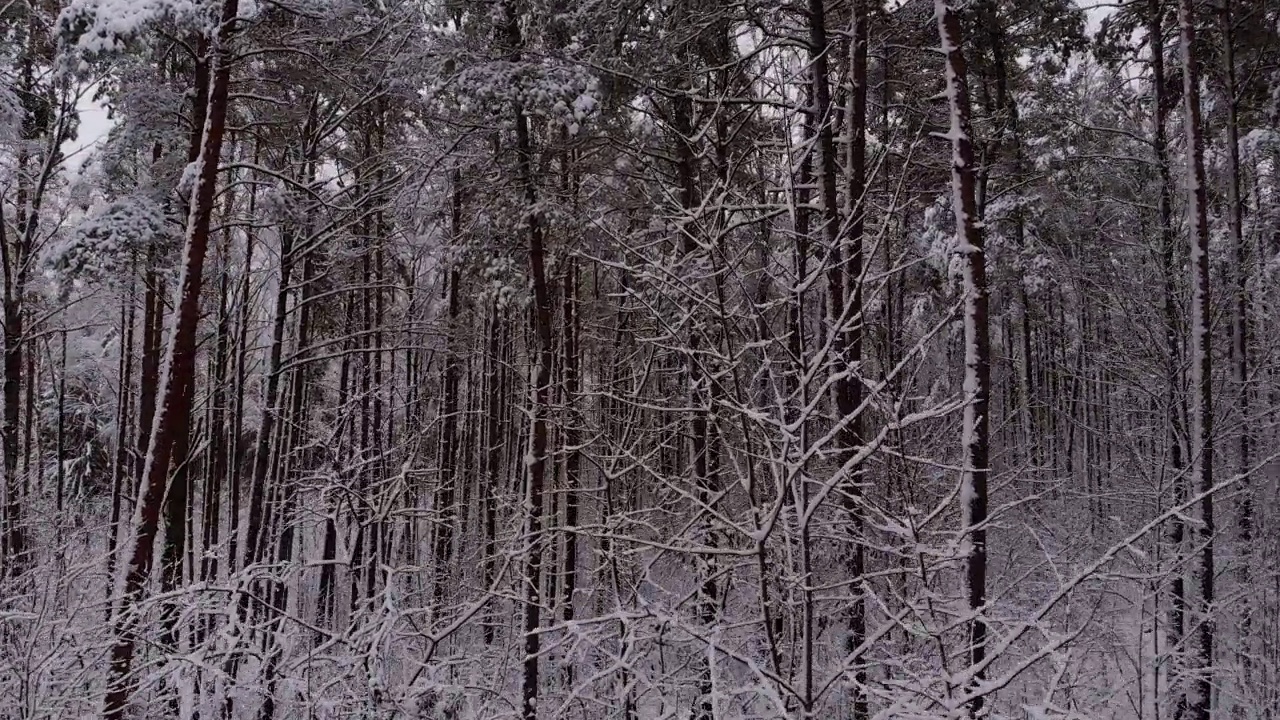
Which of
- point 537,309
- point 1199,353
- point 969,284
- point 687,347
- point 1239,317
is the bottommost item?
point 687,347

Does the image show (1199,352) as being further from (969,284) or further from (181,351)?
(181,351)

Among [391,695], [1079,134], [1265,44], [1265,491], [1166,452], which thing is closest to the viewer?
[391,695]

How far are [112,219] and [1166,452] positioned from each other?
13117 millimetres

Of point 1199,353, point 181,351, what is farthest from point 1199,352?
point 181,351

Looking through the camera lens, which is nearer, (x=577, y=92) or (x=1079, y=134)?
(x=577, y=92)

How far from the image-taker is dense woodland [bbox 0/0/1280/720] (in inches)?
161

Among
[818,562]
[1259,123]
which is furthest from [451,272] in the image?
[1259,123]

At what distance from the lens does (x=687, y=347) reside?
12.6ft

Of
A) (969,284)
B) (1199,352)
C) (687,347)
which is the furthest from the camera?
(1199,352)

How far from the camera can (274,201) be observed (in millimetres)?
9922

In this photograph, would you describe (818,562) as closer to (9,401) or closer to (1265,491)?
(1265,491)

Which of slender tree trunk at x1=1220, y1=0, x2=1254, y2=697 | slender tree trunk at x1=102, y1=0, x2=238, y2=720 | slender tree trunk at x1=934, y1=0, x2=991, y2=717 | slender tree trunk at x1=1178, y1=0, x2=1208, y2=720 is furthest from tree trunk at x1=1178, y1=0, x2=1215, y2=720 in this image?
slender tree trunk at x1=102, y1=0, x2=238, y2=720

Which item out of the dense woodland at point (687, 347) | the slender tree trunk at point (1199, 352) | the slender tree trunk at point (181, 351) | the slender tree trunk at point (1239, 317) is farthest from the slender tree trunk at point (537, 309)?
the slender tree trunk at point (1239, 317)

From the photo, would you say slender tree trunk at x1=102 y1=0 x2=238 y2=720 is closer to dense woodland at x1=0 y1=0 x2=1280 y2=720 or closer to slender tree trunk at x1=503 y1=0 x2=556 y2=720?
dense woodland at x1=0 y1=0 x2=1280 y2=720
